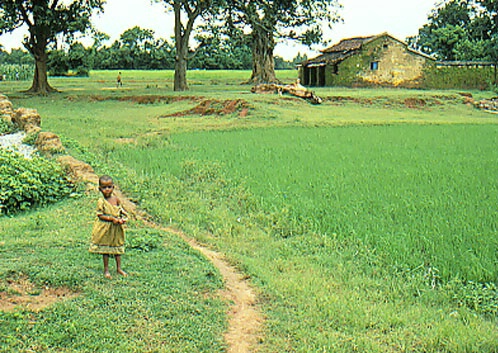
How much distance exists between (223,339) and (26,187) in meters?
4.62

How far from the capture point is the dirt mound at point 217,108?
21.7 meters

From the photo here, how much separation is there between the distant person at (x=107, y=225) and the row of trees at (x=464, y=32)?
4359cm

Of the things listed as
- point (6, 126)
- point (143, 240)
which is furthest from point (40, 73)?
point (143, 240)

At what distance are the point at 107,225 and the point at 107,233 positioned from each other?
0.07 meters

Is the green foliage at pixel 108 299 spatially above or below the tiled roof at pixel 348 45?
below

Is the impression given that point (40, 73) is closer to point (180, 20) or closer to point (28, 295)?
point (180, 20)

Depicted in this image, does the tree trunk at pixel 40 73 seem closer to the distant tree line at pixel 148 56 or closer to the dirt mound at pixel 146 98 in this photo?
the dirt mound at pixel 146 98

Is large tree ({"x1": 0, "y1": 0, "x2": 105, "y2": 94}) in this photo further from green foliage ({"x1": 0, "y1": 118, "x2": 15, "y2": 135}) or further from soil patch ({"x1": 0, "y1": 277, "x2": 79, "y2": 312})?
soil patch ({"x1": 0, "y1": 277, "x2": 79, "y2": 312})

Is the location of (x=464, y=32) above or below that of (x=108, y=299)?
above

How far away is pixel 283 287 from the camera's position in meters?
5.29

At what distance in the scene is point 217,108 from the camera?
74.0ft

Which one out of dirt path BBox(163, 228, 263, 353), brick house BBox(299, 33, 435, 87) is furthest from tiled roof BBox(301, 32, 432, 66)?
dirt path BBox(163, 228, 263, 353)

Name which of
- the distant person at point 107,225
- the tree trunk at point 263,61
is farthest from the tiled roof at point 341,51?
the distant person at point 107,225

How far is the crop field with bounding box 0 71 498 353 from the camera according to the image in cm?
434
